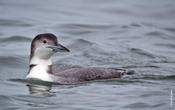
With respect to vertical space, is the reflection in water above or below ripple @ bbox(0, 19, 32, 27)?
below

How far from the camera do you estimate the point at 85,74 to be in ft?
44.1

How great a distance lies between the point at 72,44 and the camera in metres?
18.2

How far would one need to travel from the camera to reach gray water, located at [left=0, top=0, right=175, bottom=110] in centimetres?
1198

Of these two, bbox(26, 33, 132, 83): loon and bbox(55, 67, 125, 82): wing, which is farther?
bbox(55, 67, 125, 82): wing

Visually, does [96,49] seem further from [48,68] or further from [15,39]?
[48,68]

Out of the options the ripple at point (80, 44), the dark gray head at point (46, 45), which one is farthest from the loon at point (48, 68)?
the ripple at point (80, 44)

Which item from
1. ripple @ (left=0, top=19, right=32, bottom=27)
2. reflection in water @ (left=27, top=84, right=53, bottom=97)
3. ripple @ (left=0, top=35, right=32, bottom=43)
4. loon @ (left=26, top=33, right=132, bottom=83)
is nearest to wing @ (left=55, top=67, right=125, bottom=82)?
loon @ (left=26, top=33, right=132, bottom=83)

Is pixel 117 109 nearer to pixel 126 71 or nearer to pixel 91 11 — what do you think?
pixel 126 71

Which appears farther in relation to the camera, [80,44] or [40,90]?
[80,44]

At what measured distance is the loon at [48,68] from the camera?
13.0 m

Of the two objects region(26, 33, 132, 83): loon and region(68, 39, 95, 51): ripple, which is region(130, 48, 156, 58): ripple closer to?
region(68, 39, 95, 51): ripple

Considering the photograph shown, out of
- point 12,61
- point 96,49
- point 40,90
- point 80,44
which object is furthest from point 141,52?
point 40,90

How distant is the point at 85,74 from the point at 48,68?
89 centimetres

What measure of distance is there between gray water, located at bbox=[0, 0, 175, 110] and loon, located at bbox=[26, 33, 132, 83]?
179mm
